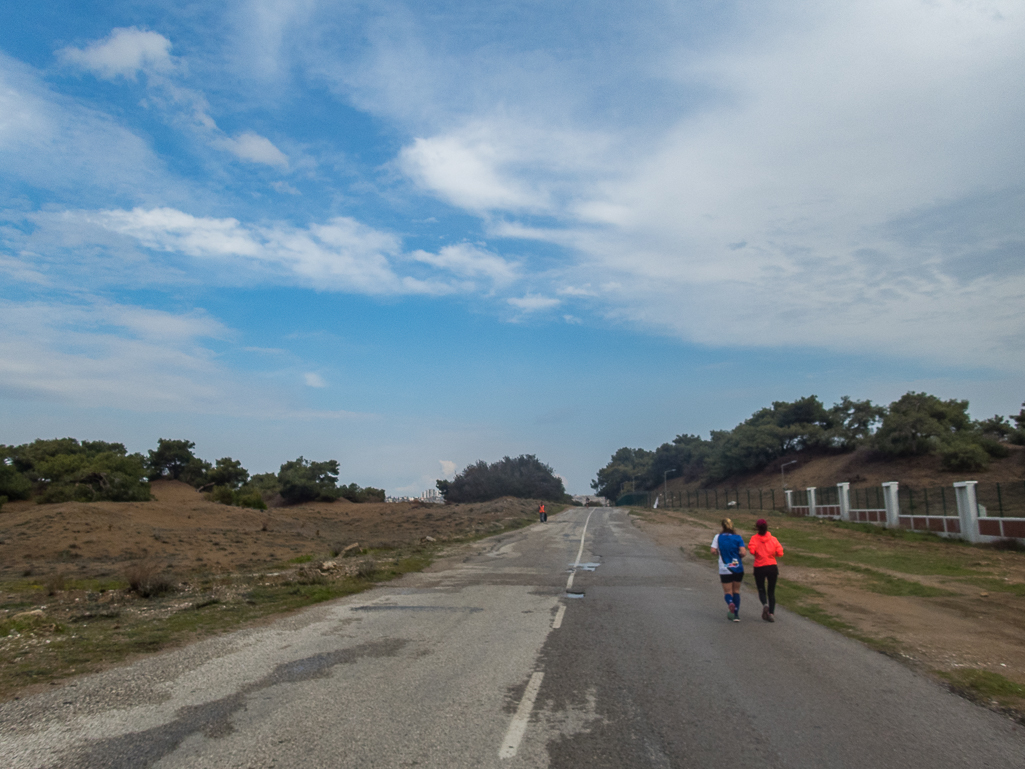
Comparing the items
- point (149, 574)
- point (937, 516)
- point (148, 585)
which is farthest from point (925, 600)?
point (937, 516)

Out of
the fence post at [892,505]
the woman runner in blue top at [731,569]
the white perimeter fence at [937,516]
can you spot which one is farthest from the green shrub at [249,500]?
the woman runner in blue top at [731,569]

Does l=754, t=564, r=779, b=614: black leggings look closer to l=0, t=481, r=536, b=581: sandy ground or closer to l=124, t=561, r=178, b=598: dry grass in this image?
l=124, t=561, r=178, b=598: dry grass

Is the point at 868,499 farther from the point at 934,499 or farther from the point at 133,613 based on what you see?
A: the point at 133,613

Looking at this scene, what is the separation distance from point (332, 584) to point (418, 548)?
1234 cm

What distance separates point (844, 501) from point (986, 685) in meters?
40.5

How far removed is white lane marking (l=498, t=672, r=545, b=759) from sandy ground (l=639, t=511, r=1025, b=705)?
208 inches

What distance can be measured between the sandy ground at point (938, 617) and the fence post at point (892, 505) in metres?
14.4

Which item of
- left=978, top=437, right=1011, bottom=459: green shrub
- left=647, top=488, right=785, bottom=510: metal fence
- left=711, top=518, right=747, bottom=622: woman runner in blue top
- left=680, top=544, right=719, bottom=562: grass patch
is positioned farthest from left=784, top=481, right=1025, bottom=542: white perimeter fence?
left=978, top=437, right=1011, bottom=459: green shrub

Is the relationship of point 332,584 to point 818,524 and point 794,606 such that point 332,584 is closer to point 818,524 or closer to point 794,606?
point 794,606

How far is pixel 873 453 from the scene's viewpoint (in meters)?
82.1

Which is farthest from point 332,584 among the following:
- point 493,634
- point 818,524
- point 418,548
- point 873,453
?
point 873,453

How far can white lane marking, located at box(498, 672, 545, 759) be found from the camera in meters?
5.33

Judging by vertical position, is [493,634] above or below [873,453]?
below

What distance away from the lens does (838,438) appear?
95062 mm
